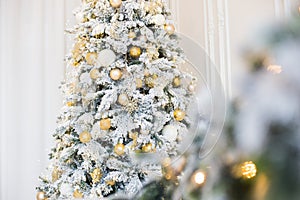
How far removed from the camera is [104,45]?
2100 millimetres

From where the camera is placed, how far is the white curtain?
126 inches

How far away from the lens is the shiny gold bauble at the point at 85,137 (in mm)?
2016

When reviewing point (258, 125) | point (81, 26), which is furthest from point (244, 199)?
point (81, 26)

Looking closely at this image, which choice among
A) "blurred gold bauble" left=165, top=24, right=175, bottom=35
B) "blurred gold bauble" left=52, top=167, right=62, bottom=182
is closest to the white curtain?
"blurred gold bauble" left=52, top=167, right=62, bottom=182

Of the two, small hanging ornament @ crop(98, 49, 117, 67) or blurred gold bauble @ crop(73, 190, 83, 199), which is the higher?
small hanging ornament @ crop(98, 49, 117, 67)

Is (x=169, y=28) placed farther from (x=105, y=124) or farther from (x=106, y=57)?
(x=105, y=124)

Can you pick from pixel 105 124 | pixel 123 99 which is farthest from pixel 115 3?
pixel 105 124

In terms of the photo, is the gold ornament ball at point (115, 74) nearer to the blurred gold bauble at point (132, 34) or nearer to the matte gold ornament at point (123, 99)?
the matte gold ornament at point (123, 99)

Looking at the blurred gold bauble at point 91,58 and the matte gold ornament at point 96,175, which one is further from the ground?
the blurred gold bauble at point 91,58

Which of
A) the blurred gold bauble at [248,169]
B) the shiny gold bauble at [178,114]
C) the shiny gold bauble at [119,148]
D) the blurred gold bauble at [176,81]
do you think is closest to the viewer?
the blurred gold bauble at [248,169]

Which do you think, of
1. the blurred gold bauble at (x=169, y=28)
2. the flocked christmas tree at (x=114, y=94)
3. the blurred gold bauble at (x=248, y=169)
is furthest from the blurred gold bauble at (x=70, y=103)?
the blurred gold bauble at (x=248, y=169)

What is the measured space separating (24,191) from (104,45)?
1.67 m

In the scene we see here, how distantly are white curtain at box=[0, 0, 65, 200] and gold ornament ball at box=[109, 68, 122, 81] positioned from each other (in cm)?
134

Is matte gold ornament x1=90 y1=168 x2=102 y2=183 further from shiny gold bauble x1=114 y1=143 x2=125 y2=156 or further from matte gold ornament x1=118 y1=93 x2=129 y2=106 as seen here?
matte gold ornament x1=118 y1=93 x2=129 y2=106
